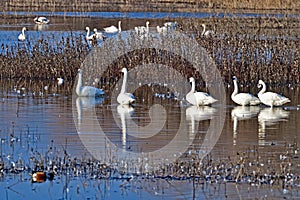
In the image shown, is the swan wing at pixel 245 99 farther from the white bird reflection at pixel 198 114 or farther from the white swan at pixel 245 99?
the white bird reflection at pixel 198 114

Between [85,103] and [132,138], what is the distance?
4.05 meters

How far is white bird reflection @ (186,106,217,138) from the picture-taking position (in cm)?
1372

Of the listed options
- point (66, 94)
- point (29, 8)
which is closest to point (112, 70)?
point (66, 94)

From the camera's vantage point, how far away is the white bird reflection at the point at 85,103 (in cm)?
1482

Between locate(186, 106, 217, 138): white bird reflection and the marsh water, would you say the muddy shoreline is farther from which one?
locate(186, 106, 217, 138): white bird reflection

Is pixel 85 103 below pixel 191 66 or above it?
below

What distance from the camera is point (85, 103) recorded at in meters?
15.9

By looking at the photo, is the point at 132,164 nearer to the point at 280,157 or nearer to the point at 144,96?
the point at 280,157

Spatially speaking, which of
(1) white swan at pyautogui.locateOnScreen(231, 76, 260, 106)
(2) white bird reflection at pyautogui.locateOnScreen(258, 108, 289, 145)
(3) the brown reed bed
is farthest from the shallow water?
(3) the brown reed bed

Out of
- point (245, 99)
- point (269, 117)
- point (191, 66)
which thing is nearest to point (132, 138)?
point (269, 117)

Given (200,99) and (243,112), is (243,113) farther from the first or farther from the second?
(200,99)

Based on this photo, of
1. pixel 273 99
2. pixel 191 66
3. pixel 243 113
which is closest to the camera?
pixel 243 113

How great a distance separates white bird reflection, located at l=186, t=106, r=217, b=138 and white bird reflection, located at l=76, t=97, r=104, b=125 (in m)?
1.95

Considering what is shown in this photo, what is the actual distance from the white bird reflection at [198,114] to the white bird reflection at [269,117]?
36.9 inches
